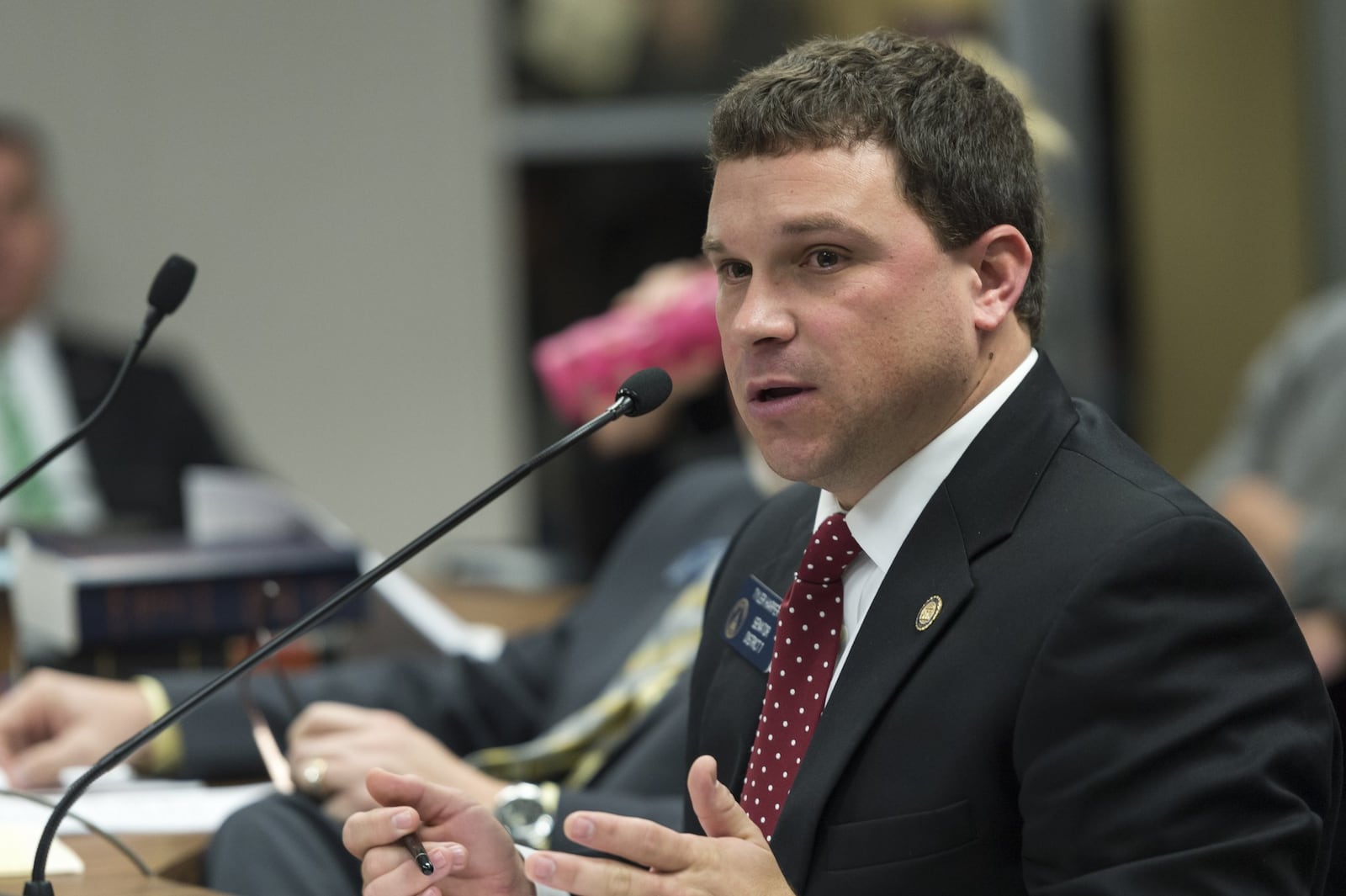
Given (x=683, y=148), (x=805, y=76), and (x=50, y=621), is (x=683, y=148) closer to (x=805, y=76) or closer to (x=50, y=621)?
(x=50, y=621)

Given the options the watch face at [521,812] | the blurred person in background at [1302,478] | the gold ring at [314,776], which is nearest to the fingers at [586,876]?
the watch face at [521,812]

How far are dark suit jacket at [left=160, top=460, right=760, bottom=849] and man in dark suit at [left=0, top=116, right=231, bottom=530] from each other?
1563mm

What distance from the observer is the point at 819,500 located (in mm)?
1361

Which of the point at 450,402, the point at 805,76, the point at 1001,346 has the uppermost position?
the point at 805,76

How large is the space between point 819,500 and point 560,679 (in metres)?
1.03

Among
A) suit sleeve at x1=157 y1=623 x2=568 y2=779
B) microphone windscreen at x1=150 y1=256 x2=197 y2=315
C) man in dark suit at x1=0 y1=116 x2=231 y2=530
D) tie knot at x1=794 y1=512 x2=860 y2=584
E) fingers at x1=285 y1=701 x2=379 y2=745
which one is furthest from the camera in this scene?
man in dark suit at x1=0 y1=116 x2=231 y2=530

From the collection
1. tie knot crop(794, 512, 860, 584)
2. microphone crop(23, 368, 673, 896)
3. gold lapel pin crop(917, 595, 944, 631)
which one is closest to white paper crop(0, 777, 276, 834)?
microphone crop(23, 368, 673, 896)

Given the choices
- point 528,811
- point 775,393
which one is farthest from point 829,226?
point 528,811

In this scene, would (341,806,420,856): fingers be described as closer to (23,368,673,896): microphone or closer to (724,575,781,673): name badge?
(23,368,673,896): microphone

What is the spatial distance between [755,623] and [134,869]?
61 cm

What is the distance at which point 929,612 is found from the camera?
1.16 meters

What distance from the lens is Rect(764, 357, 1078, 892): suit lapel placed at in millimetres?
1150

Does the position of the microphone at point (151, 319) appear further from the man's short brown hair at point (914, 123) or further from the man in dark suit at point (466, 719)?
the man's short brown hair at point (914, 123)

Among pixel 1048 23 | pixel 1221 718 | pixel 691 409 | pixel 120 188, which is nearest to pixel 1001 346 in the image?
pixel 1221 718
